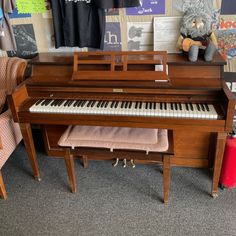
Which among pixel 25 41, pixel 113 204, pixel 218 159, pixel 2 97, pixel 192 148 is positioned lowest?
pixel 113 204

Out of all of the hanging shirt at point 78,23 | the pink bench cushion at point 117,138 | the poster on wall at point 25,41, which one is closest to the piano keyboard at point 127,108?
the pink bench cushion at point 117,138

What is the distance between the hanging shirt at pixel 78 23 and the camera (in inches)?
75.4

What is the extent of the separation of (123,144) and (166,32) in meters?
0.92

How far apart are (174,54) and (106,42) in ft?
1.75

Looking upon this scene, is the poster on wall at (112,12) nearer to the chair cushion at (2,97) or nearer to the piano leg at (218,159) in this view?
the chair cushion at (2,97)

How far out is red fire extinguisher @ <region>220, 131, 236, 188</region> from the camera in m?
1.70

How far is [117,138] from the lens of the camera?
5.28 ft

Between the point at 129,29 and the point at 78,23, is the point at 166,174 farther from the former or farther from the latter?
the point at 78,23

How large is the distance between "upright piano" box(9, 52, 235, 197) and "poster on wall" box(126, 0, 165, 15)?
0.33m

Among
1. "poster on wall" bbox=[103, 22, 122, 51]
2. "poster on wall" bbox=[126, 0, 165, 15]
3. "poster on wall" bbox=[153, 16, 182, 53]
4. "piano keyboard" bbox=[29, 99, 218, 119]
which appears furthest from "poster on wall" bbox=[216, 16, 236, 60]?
"poster on wall" bbox=[103, 22, 122, 51]

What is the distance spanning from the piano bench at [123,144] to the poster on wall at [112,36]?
711 mm

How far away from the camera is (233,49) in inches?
75.2

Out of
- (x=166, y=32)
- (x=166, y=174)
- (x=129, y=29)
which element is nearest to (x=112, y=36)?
(x=129, y=29)

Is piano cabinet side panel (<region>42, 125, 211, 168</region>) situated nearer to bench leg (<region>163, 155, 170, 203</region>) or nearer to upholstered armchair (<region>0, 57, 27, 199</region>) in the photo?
upholstered armchair (<region>0, 57, 27, 199</region>)
